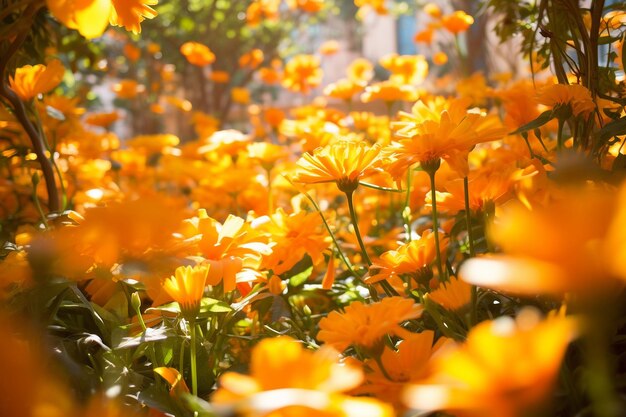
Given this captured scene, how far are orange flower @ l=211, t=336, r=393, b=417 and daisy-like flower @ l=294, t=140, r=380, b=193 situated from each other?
26 centimetres

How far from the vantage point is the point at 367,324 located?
14.0 inches

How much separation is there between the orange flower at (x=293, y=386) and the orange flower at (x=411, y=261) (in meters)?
0.21

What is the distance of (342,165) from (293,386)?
0.91 feet

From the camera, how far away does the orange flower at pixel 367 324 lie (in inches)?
13.5

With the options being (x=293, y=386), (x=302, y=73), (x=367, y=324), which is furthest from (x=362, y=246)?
(x=302, y=73)

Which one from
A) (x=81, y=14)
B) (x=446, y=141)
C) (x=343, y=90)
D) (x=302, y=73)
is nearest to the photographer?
(x=81, y=14)

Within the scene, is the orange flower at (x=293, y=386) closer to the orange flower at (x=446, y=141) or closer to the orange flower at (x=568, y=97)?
the orange flower at (x=446, y=141)

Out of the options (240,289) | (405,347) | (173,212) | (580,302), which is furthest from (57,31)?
(580,302)

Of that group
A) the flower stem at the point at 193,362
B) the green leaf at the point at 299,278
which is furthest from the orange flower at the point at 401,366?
the green leaf at the point at 299,278

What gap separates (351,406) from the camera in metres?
0.23

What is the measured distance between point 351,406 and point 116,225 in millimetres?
201

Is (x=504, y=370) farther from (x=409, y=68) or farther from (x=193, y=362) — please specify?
(x=409, y=68)

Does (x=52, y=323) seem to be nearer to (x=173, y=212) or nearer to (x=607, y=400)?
(x=173, y=212)

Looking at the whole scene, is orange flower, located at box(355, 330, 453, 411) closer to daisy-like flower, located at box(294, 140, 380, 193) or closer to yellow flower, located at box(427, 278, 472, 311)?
yellow flower, located at box(427, 278, 472, 311)
